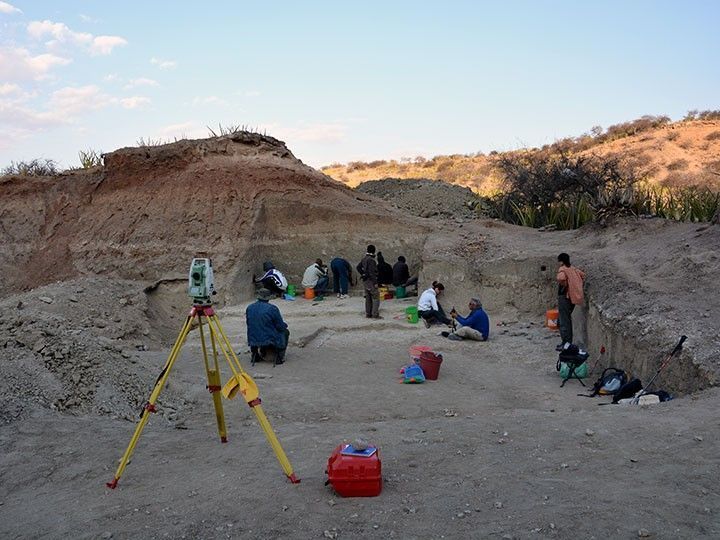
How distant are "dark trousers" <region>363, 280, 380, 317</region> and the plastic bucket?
331 cm

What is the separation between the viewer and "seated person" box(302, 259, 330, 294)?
16.9 meters

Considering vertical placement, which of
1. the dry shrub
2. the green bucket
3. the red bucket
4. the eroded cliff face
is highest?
the dry shrub

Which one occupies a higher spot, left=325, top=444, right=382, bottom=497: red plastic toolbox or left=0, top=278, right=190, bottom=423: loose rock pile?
left=0, top=278, right=190, bottom=423: loose rock pile

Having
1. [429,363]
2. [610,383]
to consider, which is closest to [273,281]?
[429,363]

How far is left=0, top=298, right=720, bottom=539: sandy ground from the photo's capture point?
4.70 m

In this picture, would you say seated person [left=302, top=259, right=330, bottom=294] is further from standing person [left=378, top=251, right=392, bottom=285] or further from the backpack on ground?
the backpack on ground

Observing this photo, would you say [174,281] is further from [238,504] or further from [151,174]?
[238,504]

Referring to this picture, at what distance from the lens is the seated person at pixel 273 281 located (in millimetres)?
16953

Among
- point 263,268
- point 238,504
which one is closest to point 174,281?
point 263,268

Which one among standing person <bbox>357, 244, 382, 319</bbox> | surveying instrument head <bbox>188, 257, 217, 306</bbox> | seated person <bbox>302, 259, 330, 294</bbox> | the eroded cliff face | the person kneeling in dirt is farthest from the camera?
the eroded cliff face

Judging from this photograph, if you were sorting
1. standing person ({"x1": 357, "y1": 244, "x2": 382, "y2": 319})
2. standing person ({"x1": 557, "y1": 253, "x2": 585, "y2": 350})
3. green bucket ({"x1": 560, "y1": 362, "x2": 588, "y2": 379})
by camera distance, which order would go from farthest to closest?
standing person ({"x1": 357, "y1": 244, "x2": 382, "y2": 319}), standing person ({"x1": 557, "y1": 253, "x2": 585, "y2": 350}), green bucket ({"x1": 560, "y1": 362, "x2": 588, "y2": 379})

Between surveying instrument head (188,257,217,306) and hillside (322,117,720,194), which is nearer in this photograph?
surveying instrument head (188,257,217,306)

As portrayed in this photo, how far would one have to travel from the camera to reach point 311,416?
348 inches

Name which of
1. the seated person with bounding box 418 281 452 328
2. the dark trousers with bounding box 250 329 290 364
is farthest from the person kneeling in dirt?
the seated person with bounding box 418 281 452 328
